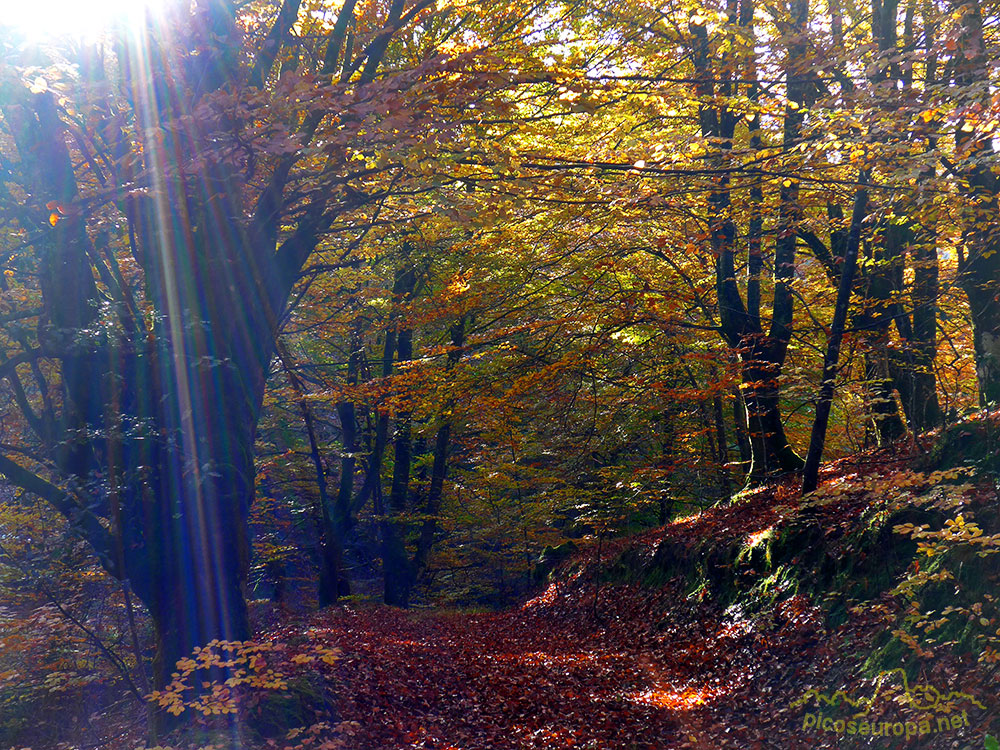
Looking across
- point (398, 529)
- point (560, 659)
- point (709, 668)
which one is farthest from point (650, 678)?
point (398, 529)

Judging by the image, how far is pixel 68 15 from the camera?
6.04 metres

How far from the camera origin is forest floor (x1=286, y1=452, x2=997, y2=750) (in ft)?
Answer: 21.1

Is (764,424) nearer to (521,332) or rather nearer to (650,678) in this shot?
(521,332)

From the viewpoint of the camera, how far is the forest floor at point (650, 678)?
6.42 meters

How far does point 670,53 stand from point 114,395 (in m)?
8.89

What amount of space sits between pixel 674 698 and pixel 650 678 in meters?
0.92

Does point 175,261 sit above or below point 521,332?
above

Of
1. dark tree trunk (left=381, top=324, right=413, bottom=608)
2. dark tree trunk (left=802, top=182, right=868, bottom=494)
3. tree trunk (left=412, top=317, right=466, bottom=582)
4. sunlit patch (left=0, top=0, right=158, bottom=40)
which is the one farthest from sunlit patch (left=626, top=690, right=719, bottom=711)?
dark tree trunk (left=381, top=324, right=413, bottom=608)

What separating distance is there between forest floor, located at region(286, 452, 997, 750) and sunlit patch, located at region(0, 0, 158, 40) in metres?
6.71

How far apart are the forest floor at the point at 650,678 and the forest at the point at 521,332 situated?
0.17ft

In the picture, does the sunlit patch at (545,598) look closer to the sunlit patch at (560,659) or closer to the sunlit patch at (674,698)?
the sunlit patch at (560,659)

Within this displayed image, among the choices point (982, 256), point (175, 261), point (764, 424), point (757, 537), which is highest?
point (175, 261)

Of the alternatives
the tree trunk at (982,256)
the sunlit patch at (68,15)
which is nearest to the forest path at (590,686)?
the tree trunk at (982,256)

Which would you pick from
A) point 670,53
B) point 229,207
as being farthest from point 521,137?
point 229,207
